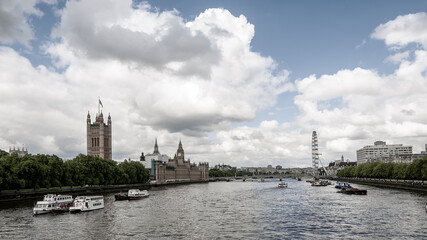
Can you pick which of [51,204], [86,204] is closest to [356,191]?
[86,204]

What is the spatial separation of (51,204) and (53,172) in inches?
1635

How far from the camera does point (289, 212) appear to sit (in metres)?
75.2

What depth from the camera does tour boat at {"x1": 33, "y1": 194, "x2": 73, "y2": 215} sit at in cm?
7297

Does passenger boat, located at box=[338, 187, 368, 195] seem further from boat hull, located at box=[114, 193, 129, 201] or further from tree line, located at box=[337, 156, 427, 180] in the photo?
boat hull, located at box=[114, 193, 129, 201]

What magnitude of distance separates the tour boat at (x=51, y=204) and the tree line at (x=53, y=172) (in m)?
16.3

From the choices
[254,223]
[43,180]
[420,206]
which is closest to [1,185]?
[43,180]

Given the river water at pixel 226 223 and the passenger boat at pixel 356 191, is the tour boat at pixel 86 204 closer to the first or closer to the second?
the river water at pixel 226 223

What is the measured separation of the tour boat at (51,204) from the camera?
7297 centimetres

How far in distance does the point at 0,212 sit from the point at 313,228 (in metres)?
52.6

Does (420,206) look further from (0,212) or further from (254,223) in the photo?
(0,212)

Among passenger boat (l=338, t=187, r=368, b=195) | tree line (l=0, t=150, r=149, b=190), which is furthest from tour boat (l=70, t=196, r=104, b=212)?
passenger boat (l=338, t=187, r=368, b=195)

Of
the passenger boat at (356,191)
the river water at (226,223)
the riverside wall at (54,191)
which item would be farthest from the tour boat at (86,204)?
the passenger boat at (356,191)

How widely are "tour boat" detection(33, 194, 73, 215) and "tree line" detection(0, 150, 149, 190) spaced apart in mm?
16347

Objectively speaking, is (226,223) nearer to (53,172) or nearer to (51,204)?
(51,204)
